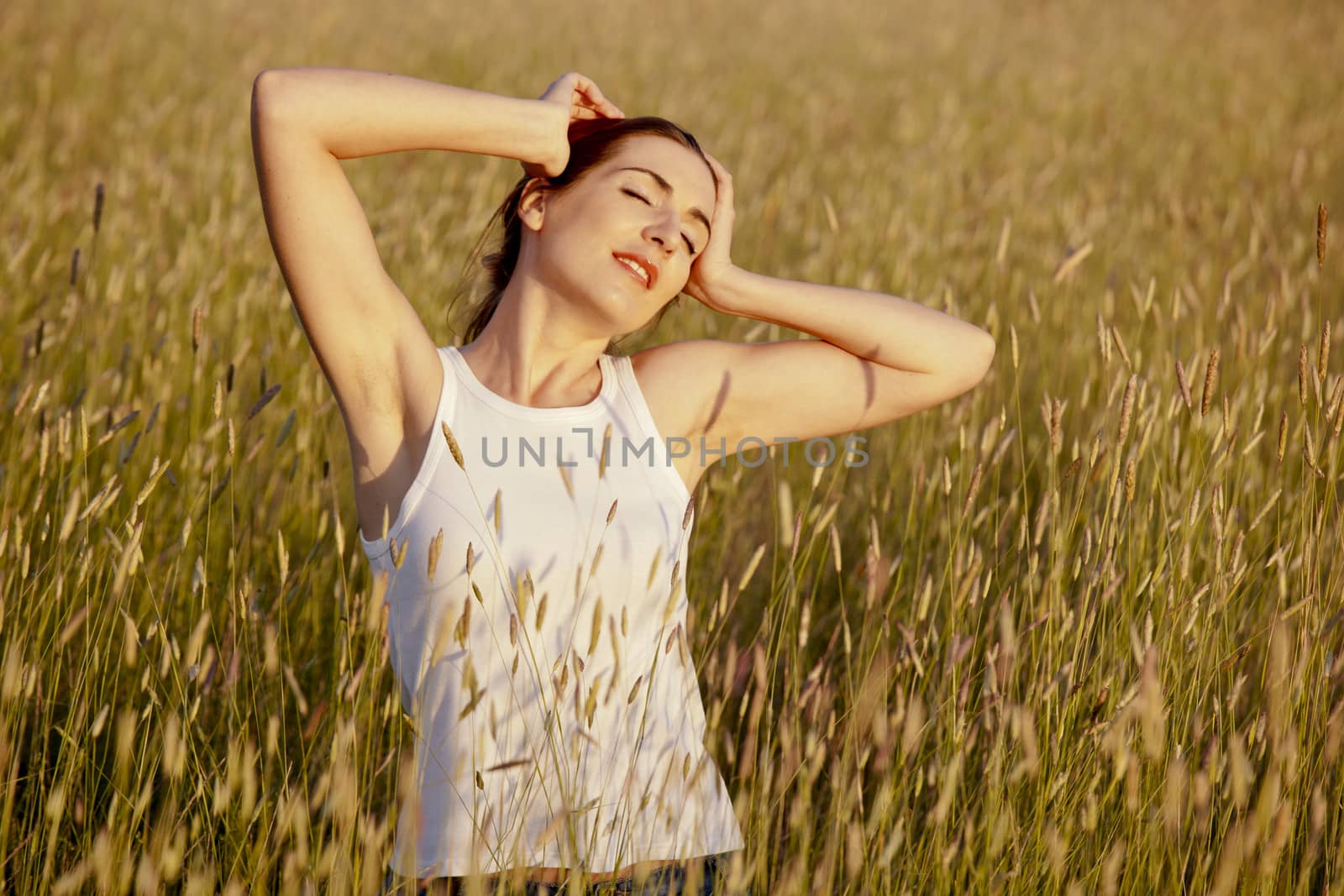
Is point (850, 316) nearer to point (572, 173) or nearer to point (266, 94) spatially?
point (572, 173)

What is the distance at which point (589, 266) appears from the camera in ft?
5.18

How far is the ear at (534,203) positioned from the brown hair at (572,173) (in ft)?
0.06

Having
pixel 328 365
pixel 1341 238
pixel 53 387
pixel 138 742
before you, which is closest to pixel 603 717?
pixel 328 365

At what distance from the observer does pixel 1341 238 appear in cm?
398

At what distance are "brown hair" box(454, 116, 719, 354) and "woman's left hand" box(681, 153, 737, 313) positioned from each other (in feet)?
0.08

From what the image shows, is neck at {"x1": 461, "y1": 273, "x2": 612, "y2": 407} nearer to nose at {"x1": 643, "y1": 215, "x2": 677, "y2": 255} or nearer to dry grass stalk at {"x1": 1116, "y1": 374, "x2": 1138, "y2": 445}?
nose at {"x1": 643, "y1": 215, "x2": 677, "y2": 255}

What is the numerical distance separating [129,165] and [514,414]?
3.12 m

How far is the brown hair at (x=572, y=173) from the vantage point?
1710 mm

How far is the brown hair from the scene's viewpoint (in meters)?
1.71

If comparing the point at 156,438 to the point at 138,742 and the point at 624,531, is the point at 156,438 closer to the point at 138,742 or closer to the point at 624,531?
the point at 138,742

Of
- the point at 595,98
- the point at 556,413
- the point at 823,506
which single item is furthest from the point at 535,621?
the point at 823,506

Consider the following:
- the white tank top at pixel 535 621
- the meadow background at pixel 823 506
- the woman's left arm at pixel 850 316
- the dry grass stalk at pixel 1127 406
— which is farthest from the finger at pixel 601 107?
the dry grass stalk at pixel 1127 406

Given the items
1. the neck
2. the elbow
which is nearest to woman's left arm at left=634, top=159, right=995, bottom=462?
the neck

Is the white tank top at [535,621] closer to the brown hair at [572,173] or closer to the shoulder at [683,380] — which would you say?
the shoulder at [683,380]
